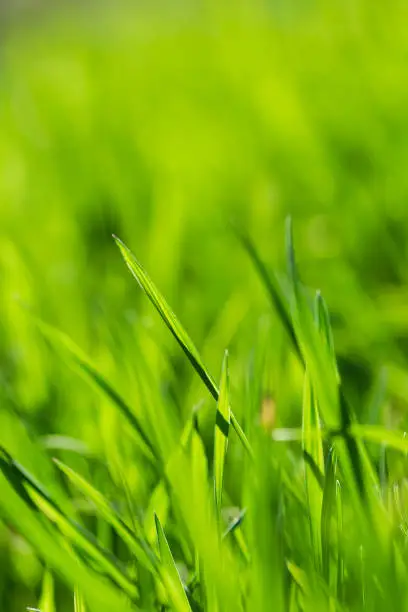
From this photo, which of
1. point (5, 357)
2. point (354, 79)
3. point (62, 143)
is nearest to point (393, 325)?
point (5, 357)

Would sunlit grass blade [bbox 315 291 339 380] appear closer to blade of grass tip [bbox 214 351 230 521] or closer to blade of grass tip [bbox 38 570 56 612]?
blade of grass tip [bbox 214 351 230 521]

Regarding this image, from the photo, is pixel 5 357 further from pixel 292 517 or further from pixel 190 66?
pixel 190 66

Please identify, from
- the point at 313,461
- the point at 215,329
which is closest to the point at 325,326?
the point at 313,461

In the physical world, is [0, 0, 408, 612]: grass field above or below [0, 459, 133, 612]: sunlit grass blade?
above

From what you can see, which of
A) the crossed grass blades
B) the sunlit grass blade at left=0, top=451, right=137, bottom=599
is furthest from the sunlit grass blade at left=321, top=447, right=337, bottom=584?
the sunlit grass blade at left=0, top=451, right=137, bottom=599

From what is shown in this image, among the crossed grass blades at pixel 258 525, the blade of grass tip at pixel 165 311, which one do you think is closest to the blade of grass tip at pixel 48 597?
the crossed grass blades at pixel 258 525

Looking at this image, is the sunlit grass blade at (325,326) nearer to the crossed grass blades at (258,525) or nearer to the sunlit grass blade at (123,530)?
the crossed grass blades at (258,525)

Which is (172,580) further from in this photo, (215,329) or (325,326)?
(215,329)
